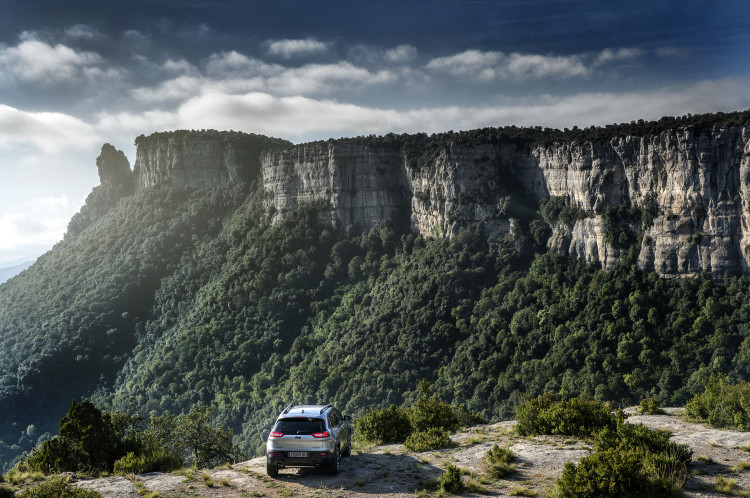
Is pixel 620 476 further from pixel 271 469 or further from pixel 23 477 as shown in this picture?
pixel 23 477

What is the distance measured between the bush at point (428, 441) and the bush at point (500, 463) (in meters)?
3.18

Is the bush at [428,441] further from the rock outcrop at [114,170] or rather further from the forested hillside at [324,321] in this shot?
the rock outcrop at [114,170]

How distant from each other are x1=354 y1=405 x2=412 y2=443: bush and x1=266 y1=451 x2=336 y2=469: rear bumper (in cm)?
726

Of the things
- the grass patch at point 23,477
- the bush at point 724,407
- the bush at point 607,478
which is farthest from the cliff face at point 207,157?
the bush at point 607,478

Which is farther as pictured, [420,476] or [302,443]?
[420,476]

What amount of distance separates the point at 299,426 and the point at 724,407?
18979 mm

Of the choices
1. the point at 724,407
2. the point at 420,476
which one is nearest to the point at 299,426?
the point at 420,476

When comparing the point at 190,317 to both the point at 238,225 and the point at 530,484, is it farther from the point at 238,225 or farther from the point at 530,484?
the point at 530,484

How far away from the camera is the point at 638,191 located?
66.0 m

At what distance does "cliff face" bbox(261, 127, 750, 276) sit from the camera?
58281 millimetres

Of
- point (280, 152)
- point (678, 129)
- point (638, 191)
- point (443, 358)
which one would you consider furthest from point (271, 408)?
point (678, 129)

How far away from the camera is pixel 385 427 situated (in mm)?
23156

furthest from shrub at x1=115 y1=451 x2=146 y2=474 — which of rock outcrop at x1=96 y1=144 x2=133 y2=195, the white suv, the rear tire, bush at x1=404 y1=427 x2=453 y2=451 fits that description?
rock outcrop at x1=96 y1=144 x2=133 y2=195

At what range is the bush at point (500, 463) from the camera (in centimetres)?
1596
